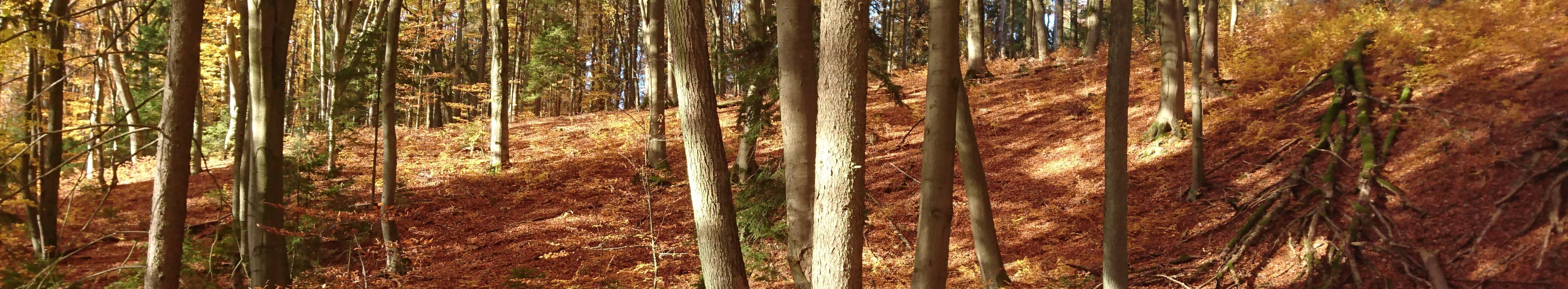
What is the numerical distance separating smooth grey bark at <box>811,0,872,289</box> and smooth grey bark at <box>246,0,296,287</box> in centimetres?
356

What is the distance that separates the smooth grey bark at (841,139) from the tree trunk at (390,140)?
721 centimetres

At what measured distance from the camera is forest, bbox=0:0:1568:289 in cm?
570

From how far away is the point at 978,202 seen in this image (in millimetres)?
8227

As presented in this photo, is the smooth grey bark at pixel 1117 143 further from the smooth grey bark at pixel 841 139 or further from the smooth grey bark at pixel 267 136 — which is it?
the smooth grey bark at pixel 267 136

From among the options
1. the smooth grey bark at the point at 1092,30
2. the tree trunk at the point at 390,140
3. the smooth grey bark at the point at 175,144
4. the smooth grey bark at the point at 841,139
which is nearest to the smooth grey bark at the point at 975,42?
the smooth grey bark at the point at 1092,30

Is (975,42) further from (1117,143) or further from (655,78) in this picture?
(1117,143)

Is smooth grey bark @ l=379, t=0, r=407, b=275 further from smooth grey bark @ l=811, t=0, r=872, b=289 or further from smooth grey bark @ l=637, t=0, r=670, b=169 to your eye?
smooth grey bark @ l=811, t=0, r=872, b=289

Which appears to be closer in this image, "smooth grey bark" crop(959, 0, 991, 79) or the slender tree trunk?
the slender tree trunk

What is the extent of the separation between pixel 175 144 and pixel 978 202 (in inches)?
266

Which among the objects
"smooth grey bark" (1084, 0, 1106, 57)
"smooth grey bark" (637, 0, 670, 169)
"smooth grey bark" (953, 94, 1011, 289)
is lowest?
"smooth grey bark" (953, 94, 1011, 289)

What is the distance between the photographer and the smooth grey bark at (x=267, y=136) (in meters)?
4.87

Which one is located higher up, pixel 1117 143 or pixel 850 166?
pixel 1117 143

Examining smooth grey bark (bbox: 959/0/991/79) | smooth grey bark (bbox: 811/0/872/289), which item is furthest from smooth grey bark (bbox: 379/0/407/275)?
smooth grey bark (bbox: 959/0/991/79)

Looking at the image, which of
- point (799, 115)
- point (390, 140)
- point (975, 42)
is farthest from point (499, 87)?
point (975, 42)
